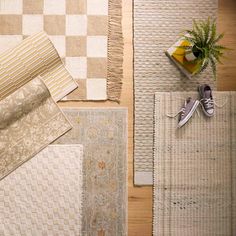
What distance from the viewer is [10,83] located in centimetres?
162

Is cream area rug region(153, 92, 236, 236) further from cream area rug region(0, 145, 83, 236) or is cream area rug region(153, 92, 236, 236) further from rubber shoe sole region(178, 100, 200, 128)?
cream area rug region(0, 145, 83, 236)

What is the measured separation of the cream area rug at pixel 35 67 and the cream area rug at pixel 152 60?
34 centimetres

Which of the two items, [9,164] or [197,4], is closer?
[9,164]

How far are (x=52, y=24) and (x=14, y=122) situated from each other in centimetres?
51

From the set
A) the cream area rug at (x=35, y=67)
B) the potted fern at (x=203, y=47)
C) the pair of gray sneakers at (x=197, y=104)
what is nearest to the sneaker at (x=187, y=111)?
the pair of gray sneakers at (x=197, y=104)

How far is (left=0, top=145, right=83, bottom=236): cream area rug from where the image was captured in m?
1.57

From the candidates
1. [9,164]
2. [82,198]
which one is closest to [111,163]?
[82,198]

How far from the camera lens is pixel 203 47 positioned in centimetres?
155

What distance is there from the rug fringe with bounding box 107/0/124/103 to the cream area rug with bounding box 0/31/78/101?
18 cm

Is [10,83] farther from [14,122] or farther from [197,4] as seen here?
[197,4]

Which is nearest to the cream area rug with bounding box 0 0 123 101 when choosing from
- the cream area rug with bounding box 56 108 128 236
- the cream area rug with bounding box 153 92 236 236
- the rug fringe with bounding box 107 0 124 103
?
the rug fringe with bounding box 107 0 124 103

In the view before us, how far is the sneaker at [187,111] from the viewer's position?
166 cm

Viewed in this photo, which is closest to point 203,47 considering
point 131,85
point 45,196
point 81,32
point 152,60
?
point 152,60

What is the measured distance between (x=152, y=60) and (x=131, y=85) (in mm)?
159
